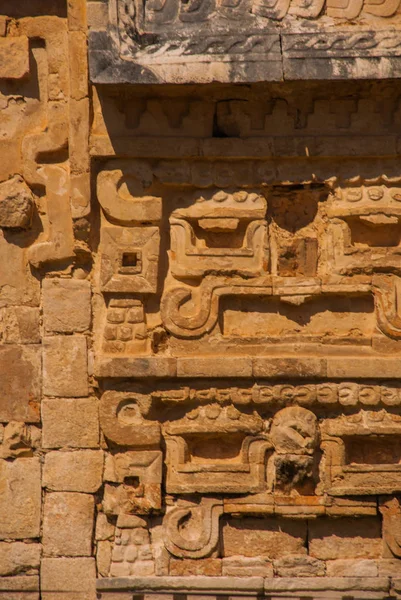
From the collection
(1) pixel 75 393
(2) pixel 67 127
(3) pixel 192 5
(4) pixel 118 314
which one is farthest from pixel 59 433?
(3) pixel 192 5

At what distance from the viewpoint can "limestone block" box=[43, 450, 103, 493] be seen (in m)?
7.16

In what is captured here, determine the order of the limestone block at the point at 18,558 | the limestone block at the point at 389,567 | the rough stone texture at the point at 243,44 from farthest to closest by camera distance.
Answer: the limestone block at the point at 18,558 < the limestone block at the point at 389,567 < the rough stone texture at the point at 243,44

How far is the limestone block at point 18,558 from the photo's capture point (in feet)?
23.5

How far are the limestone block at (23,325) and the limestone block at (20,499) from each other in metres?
0.79

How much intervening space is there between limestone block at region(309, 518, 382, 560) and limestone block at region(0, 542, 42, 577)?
1.80m

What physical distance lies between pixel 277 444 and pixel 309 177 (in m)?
1.75

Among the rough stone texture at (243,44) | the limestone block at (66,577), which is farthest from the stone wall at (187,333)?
the rough stone texture at (243,44)

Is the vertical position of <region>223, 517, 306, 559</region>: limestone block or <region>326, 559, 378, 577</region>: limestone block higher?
<region>223, 517, 306, 559</region>: limestone block

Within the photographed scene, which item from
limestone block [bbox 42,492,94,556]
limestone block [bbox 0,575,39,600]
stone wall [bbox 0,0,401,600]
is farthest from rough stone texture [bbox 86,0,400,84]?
limestone block [bbox 0,575,39,600]

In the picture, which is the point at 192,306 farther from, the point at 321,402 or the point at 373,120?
the point at 373,120

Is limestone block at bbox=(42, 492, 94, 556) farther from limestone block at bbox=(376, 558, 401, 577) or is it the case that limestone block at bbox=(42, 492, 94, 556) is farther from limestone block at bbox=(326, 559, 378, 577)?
limestone block at bbox=(376, 558, 401, 577)

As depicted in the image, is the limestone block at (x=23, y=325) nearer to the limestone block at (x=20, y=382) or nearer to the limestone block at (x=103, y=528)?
the limestone block at (x=20, y=382)

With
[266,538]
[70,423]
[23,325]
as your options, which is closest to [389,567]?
[266,538]

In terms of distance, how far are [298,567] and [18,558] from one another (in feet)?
6.00
